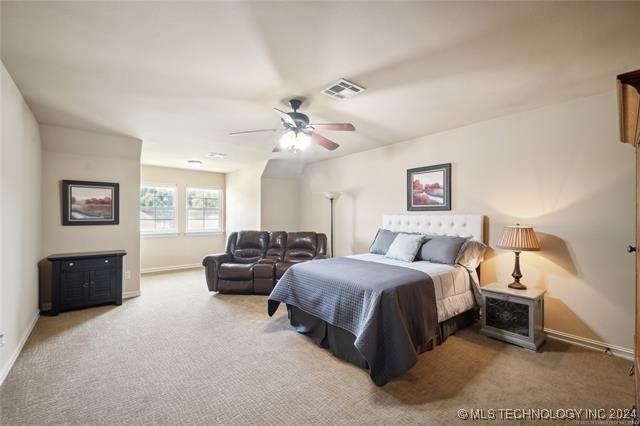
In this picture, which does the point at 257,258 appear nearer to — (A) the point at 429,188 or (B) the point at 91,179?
(B) the point at 91,179

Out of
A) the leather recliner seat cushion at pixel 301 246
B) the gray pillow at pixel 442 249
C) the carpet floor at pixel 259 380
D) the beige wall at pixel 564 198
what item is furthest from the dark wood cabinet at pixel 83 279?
the beige wall at pixel 564 198

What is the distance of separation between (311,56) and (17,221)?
324cm

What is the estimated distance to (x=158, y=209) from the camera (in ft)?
22.2

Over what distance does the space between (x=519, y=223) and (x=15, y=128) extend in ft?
17.9

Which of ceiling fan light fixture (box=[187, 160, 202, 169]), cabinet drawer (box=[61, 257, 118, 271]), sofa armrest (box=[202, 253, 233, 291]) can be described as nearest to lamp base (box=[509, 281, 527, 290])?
sofa armrest (box=[202, 253, 233, 291])

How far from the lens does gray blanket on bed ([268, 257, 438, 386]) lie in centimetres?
222

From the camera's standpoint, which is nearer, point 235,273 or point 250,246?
point 235,273

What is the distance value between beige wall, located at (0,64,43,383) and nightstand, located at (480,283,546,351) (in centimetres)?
450

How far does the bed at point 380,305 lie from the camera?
88.4 inches

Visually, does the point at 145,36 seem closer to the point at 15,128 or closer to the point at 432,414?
the point at 15,128

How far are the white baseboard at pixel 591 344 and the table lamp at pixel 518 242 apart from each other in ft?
1.96

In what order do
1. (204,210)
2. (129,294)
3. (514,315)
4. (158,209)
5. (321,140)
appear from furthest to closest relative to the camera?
(204,210) < (158,209) < (129,294) < (321,140) < (514,315)

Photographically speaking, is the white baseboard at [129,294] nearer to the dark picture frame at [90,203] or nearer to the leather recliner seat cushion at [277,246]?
the dark picture frame at [90,203]

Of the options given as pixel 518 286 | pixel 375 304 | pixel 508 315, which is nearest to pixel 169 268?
pixel 375 304
